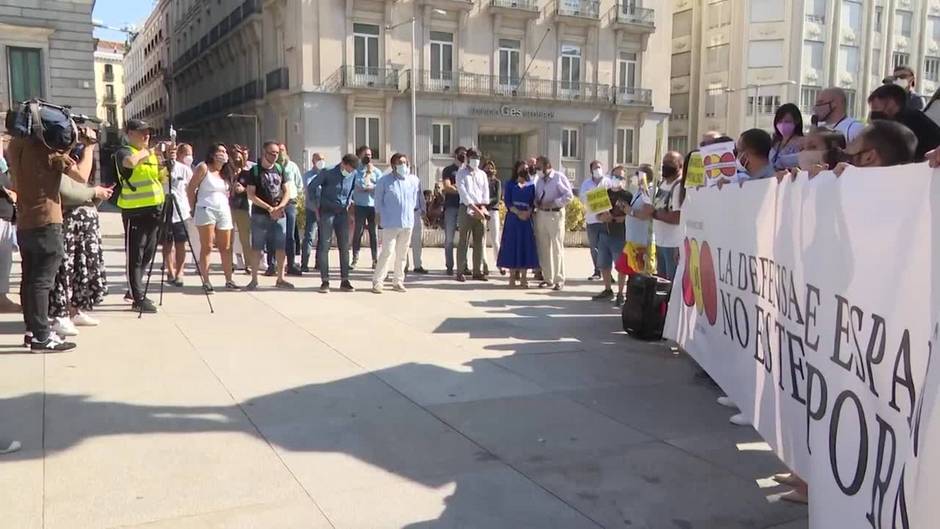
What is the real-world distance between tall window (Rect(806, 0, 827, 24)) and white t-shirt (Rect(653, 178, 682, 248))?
4841cm

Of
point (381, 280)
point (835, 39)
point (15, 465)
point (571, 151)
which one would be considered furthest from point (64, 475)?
point (835, 39)

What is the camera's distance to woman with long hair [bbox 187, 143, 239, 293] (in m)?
9.42

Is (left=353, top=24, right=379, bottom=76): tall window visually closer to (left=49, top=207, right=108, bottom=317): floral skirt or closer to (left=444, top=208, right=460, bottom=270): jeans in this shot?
(left=444, top=208, right=460, bottom=270): jeans

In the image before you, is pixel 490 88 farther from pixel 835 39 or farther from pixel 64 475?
pixel 64 475

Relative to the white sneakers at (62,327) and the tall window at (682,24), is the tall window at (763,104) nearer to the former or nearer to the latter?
the tall window at (682,24)

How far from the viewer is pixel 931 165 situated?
89.2 inches

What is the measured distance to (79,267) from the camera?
692 centimetres

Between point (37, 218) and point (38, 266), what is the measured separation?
376 mm

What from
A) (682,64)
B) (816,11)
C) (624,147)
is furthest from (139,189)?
(682,64)

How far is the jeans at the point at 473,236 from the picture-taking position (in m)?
11.4

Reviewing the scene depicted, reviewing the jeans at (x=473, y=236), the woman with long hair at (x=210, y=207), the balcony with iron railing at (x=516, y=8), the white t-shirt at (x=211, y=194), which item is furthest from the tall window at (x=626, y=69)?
the white t-shirt at (x=211, y=194)

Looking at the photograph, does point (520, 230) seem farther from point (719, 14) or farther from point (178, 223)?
point (719, 14)

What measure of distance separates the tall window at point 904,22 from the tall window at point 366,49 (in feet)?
131

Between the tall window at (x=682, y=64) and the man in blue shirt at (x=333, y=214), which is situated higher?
the tall window at (x=682, y=64)
